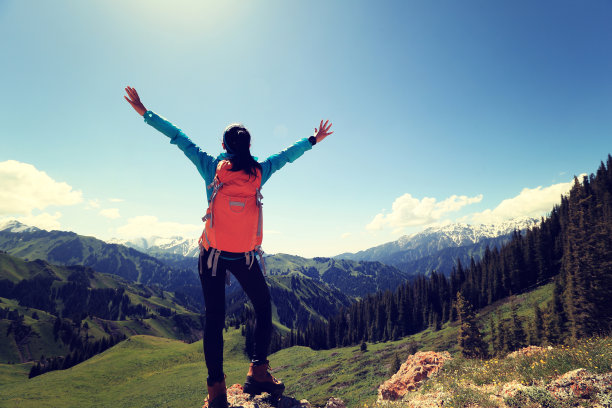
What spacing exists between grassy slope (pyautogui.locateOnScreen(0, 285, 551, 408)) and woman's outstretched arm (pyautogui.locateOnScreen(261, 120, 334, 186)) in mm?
41196

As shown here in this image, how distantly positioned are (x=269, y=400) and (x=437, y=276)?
122 metres

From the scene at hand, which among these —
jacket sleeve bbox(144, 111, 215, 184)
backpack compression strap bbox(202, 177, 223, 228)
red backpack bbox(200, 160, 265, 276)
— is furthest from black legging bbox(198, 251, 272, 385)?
jacket sleeve bbox(144, 111, 215, 184)

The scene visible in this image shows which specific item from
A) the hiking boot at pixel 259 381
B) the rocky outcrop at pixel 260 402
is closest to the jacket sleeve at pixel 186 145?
A: the hiking boot at pixel 259 381

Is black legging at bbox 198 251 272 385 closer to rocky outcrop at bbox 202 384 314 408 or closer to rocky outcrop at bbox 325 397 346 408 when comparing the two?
rocky outcrop at bbox 202 384 314 408

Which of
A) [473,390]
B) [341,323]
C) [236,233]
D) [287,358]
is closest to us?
[236,233]

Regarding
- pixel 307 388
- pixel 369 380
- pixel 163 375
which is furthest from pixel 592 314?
pixel 163 375

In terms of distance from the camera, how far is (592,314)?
37.2 metres

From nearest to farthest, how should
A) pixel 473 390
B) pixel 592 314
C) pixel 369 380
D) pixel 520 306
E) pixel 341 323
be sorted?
1. pixel 473 390
2. pixel 592 314
3. pixel 369 380
4. pixel 520 306
5. pixel 341 323

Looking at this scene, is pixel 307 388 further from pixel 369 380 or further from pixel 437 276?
pixel 437 276

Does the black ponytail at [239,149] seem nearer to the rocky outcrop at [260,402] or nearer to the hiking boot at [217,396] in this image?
the hiking boot at [217,396]

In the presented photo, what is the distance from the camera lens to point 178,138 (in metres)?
4.98

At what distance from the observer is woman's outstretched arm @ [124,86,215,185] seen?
481 cm

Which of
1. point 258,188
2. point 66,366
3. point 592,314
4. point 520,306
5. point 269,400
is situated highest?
point 258,188

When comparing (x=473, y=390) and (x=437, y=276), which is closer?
(x=473, y=390)
